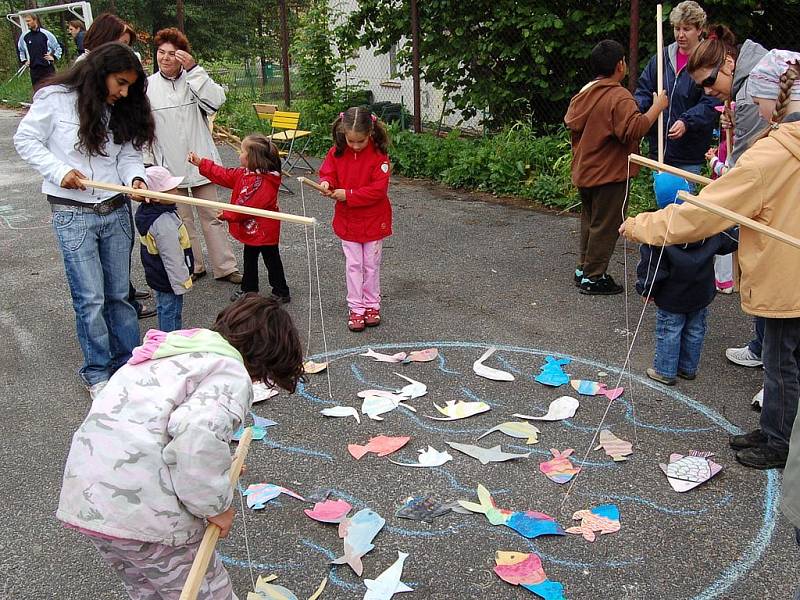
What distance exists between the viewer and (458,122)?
10602 mm

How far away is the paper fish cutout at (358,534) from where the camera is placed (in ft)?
9.60

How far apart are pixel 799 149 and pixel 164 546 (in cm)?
275

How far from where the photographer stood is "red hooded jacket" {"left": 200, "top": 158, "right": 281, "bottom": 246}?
5328 millimetres

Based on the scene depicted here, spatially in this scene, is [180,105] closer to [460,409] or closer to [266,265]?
[266,265]

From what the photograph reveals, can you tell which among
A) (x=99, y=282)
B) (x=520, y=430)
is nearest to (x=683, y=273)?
(x=520, y=430)

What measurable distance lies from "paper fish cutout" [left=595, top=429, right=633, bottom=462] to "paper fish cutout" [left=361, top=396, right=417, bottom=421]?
3.26 feet

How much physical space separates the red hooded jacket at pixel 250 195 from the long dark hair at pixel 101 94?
1.30 metres

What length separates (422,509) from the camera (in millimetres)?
3248

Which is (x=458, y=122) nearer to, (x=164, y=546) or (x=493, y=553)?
(x=493, y=553)

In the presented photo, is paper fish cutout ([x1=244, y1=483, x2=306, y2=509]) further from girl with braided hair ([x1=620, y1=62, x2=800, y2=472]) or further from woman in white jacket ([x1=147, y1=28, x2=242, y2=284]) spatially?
woman in white jacket ([x1=147, y1=28, x2=242, y2=284])

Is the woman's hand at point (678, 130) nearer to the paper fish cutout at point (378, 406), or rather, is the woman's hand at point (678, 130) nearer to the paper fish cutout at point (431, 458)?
the paper fish cutout at point (378, 406)

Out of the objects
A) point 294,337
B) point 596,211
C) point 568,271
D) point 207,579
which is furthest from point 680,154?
point 207,579

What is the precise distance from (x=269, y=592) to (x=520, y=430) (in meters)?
1.56

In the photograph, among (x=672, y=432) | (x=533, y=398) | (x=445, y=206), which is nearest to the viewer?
(x=672, y=432)
